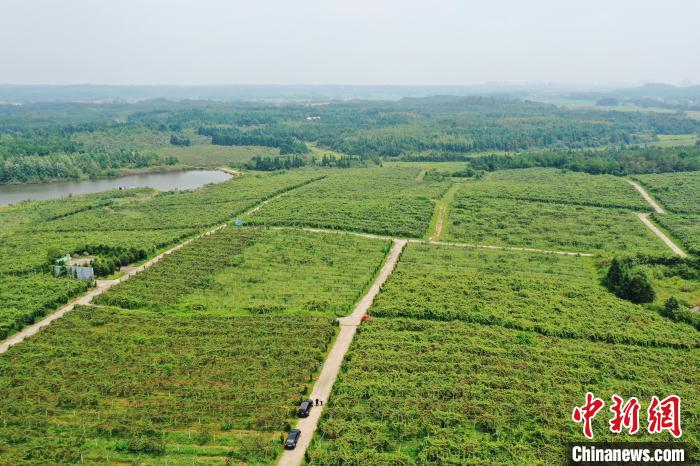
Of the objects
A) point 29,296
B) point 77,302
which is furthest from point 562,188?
point 29,296

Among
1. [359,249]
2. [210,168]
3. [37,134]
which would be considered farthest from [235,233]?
[37,134]

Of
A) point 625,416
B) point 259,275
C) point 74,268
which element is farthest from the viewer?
point 259,275

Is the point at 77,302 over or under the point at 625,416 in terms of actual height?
under

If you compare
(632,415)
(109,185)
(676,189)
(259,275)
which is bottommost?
(109,185)

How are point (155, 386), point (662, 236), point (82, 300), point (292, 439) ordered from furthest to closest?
point (662, 236)
point (82, 300)
point (155, 386)
point (292, 439)

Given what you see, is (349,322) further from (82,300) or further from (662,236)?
(662,236)

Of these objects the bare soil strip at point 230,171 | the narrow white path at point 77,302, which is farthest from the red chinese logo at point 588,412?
the bare soil strip at point 230,171

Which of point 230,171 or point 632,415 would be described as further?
point 230,171
